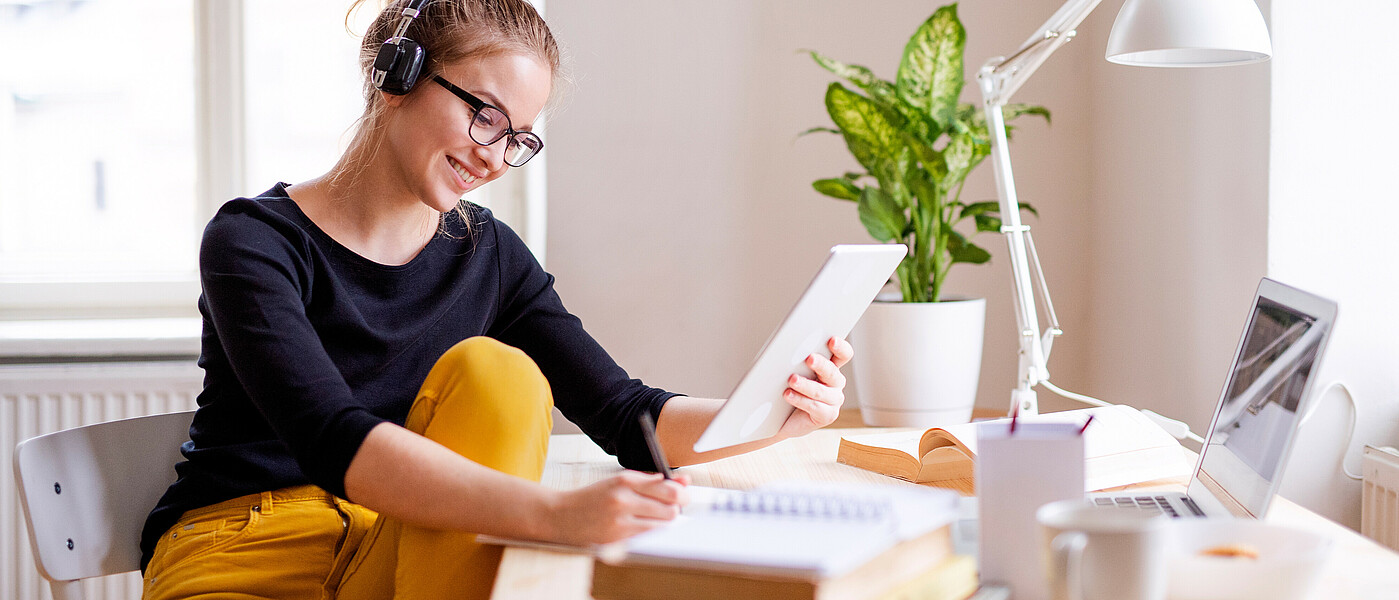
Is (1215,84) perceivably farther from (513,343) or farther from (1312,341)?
(513,343)

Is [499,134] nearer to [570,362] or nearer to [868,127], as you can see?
[570,362]

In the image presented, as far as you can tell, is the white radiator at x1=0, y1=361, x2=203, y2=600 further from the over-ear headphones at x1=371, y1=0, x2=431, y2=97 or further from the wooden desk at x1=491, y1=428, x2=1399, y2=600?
the over-ear headphones at x1=371, y1=0, x2=431, y2=97

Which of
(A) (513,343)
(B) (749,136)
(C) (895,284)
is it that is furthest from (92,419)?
(C) (895,284)

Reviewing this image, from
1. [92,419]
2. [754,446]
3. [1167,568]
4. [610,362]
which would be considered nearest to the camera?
[1167,568]

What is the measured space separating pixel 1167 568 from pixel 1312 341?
0.73 ft

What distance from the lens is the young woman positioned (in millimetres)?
727

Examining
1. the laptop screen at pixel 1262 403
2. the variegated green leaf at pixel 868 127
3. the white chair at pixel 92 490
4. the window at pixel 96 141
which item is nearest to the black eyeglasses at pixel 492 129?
the white chair at pixel 92 490

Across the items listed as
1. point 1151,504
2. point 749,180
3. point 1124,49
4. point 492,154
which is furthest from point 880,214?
point 1151,504

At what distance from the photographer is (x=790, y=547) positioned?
1.73 ft

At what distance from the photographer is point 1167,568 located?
1.72 feet

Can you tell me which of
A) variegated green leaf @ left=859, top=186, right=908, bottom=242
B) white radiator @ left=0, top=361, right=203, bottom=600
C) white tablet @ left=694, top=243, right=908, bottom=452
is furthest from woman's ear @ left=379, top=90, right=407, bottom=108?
white radiator @ left=0, top=361, right=203, bottom=600

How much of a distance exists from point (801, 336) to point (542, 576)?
0.33 meters

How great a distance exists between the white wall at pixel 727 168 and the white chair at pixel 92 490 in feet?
2.81

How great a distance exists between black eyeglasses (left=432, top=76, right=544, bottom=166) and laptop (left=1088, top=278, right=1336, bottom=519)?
650 millimetres
